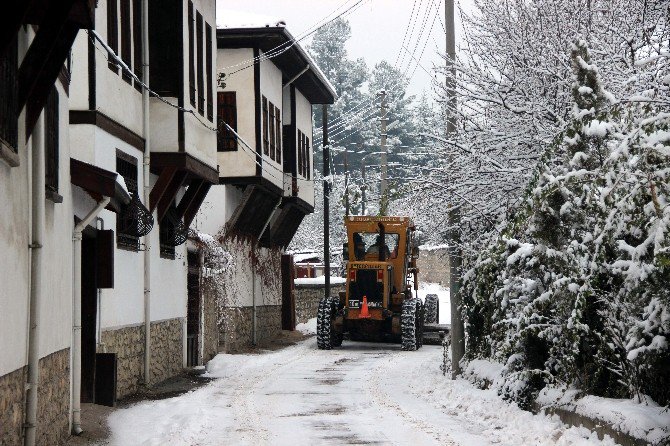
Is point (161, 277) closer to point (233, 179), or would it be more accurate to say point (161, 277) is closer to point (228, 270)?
point (228, 270)

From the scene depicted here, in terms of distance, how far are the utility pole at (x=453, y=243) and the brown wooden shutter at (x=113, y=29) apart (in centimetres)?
516

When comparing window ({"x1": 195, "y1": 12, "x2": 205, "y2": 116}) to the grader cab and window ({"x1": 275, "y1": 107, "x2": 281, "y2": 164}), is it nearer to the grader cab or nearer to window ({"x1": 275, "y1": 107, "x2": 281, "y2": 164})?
the grader cab

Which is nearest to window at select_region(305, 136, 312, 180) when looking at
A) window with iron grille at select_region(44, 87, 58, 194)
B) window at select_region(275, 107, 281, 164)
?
window at select_region(275, 107, 281, 164)

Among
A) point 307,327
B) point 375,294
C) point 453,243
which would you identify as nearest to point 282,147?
point 375,294

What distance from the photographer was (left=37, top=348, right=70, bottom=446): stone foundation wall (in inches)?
428

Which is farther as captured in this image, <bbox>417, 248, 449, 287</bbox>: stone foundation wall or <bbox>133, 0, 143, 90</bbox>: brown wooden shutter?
<bbox>417, 248, 449, 287</bbox>: stone foundation wall

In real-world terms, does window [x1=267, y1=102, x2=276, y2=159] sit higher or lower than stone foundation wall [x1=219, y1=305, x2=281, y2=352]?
higher

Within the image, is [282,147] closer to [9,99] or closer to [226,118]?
[226,118]

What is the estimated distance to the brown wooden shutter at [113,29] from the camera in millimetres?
17562

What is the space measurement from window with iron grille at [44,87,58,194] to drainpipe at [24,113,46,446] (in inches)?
35.6

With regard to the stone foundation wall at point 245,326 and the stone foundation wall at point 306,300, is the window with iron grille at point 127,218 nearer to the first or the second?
the stone foundation wall at point 245,326

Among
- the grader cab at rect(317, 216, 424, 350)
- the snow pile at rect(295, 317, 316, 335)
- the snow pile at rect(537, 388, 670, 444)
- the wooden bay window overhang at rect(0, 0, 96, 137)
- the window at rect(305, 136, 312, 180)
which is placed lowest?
the snow pile at rect(537, 388, 670, 444)

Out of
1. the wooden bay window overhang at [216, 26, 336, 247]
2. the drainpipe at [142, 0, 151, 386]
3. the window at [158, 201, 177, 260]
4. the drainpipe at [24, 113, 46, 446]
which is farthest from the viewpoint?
the wooden bay window overhang at [216, 26, 336, 247]

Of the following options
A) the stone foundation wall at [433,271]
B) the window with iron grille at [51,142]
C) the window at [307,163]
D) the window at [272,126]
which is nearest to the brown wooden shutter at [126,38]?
the window with iron grille at [51,142]
